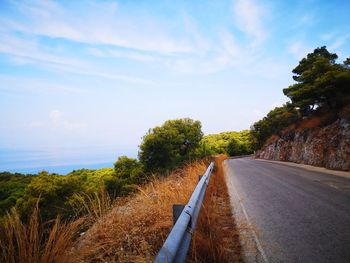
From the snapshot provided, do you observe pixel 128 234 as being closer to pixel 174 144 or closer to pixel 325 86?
pixel 325 86

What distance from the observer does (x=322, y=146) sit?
18453 mm

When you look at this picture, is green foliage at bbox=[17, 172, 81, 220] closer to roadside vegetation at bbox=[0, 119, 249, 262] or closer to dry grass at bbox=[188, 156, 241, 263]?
roadside vegetation at bbox=[0, 119, 249, 262]

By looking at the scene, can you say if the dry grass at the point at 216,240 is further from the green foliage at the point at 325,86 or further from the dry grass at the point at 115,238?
the green foliage at the point at 325,86

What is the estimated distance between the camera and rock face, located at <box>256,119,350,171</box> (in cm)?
1538

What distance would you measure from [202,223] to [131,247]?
122 cm

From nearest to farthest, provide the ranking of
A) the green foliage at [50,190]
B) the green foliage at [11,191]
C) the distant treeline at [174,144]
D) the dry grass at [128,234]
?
the dry grass at [128,234] → the distant treeline at [174,144] → the green foliage at [50,190] → the green foliage at [11,191]

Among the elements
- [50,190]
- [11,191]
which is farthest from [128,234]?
[11,191]

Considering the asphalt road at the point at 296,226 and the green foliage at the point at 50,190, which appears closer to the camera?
the asphalt road at the point at 296,226

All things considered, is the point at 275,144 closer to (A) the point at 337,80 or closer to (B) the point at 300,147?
(B) the point at 300,147

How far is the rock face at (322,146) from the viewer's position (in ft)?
50.5

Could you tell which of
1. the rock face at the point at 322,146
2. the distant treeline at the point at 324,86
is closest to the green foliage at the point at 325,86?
the distant treeline at the point at 324,86

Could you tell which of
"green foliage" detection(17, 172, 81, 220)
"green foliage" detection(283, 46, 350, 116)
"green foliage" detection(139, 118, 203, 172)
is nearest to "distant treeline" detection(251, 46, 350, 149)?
"green foliage" detection(283, 46, 350, 116)

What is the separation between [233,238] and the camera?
13.0ft

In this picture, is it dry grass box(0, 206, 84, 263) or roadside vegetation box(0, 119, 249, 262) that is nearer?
dry grass box(0, 206, 84, 263)
